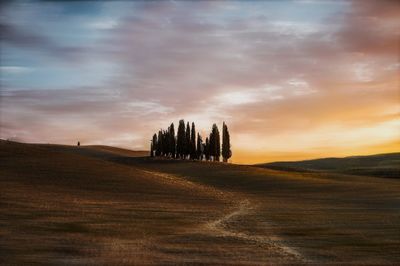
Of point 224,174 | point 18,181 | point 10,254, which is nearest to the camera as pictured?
point 10,254

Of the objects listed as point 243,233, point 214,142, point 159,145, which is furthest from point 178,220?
point 159,145

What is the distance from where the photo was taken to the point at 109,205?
104 feet

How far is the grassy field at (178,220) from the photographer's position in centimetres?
1844

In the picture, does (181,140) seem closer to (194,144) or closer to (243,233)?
(194,144)

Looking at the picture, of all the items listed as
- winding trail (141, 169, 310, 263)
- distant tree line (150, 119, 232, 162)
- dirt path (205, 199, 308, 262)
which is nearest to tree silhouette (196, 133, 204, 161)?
distant tree line (150, 119, 232, 162)

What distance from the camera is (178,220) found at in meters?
26.8

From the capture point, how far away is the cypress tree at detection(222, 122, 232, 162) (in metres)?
93.5

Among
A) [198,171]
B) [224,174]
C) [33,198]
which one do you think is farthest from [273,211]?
[198,171]

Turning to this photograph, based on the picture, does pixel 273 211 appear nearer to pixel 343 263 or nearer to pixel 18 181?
pixel 343 263

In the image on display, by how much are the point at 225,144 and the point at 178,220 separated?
6714 centimetres

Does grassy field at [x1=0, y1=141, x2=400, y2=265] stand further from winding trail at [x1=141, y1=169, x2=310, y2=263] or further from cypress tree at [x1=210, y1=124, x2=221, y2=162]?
cypress tree at [x1=210, y1=124, x2=221, y2=162]

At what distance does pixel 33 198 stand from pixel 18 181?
8133 millimetres

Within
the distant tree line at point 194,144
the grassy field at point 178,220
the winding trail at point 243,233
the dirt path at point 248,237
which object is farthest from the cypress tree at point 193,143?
the dirt path at point 248,237

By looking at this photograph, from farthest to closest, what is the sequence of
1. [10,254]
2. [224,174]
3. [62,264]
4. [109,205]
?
[224,174], [109,205], [10,254], [62,264]
